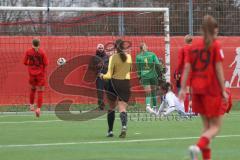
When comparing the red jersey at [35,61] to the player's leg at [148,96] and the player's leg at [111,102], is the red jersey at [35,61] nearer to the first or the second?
the player's leg at [148,96]

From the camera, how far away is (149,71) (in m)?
22.7

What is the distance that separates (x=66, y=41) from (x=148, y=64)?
335cm

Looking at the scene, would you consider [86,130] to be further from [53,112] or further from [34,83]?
[53,112]

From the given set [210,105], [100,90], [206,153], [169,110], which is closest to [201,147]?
[206,153]

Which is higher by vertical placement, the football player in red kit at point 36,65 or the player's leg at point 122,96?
the football player in red kit at point 36,65

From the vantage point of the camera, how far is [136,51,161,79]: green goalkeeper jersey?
22.5 metres

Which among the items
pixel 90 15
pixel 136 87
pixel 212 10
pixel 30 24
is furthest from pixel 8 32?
pixel 212 10

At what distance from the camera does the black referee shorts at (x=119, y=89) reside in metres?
15.1

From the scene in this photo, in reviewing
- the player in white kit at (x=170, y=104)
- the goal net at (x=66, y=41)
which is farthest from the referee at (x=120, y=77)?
the goal net at (x=66, y=41)

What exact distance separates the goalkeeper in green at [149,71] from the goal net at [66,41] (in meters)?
0.80

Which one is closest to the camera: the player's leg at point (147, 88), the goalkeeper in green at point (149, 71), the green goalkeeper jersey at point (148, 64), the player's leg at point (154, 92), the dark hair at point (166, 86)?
the dark hair at point (166, 86)

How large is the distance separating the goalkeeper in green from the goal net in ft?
2.61

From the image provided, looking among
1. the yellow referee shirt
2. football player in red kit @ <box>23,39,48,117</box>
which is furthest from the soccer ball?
the yellow referee shirt

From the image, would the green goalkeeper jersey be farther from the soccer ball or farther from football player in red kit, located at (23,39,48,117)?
football player in red kit, located at (23,39,48,117)
